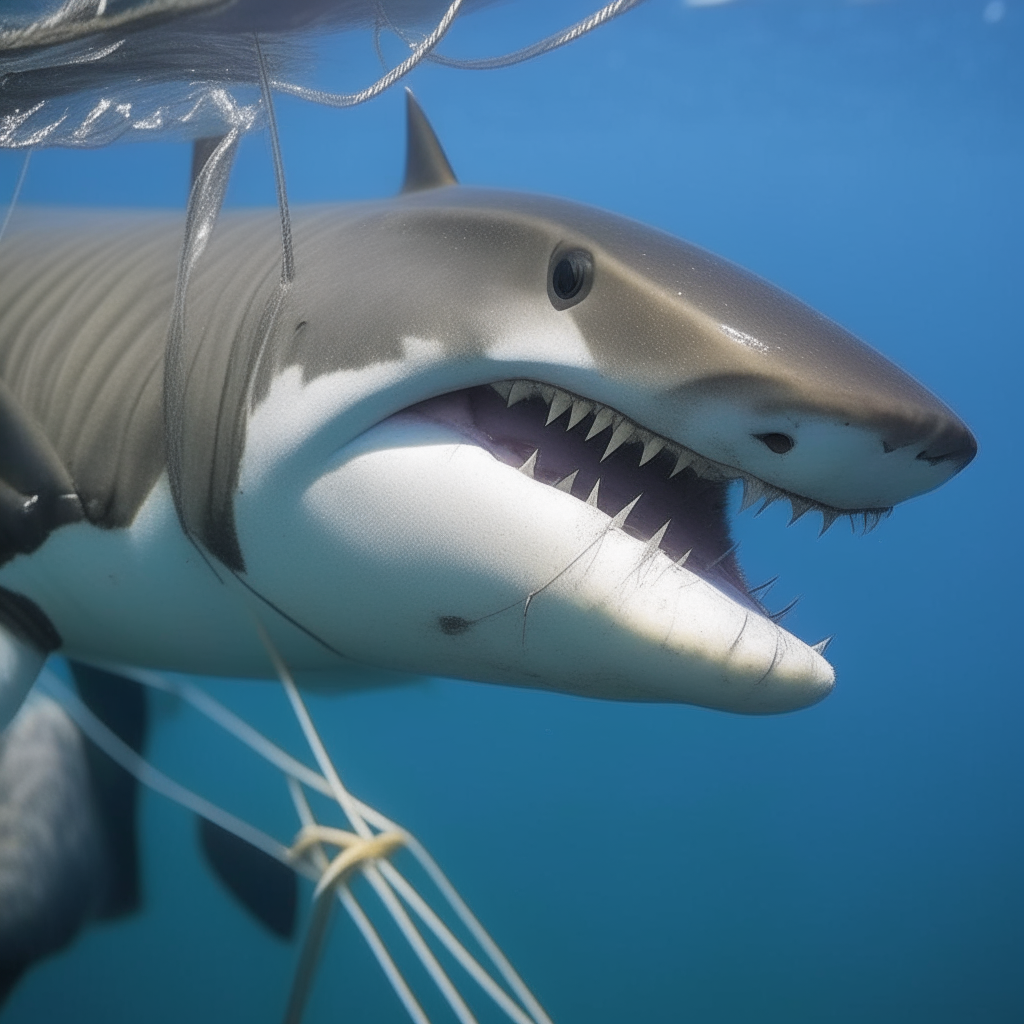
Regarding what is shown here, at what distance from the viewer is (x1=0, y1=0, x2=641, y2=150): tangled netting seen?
70.7 inches

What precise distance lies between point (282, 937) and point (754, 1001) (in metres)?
6.11

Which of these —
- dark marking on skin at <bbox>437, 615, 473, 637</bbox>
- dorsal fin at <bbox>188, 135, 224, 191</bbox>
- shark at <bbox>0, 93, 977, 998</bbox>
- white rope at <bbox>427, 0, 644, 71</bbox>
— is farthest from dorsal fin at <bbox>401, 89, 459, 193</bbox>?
dark marking on skin at <bbox>437, 615, 473, 637</bbox>

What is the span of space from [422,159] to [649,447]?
1202 mm

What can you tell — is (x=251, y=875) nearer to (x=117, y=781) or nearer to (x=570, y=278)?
(x=117, y=781)

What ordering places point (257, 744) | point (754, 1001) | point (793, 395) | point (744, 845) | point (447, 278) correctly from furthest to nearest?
point (744, 845) → point (754, 1001) → point (257, 744) → point (447, 278) → point (793, 395)

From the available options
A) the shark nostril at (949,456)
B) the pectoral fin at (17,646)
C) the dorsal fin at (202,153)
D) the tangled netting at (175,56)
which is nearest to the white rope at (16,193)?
the tangled netting at (175,56)

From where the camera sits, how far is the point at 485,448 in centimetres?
108

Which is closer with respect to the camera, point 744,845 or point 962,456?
point 962,456

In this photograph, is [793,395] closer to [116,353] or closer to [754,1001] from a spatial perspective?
[116,353]

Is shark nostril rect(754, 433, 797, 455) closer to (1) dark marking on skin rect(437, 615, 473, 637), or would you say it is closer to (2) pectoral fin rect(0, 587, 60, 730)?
(1) dark marking on skin rect(437, 615, 473, 637)

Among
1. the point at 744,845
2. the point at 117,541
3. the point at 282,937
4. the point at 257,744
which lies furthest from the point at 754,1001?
the point at 117,541

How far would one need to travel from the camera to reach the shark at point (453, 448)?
97cm

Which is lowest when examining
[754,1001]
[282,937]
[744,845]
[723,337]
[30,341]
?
[754,1001]

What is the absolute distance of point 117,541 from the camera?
151 centimetres
